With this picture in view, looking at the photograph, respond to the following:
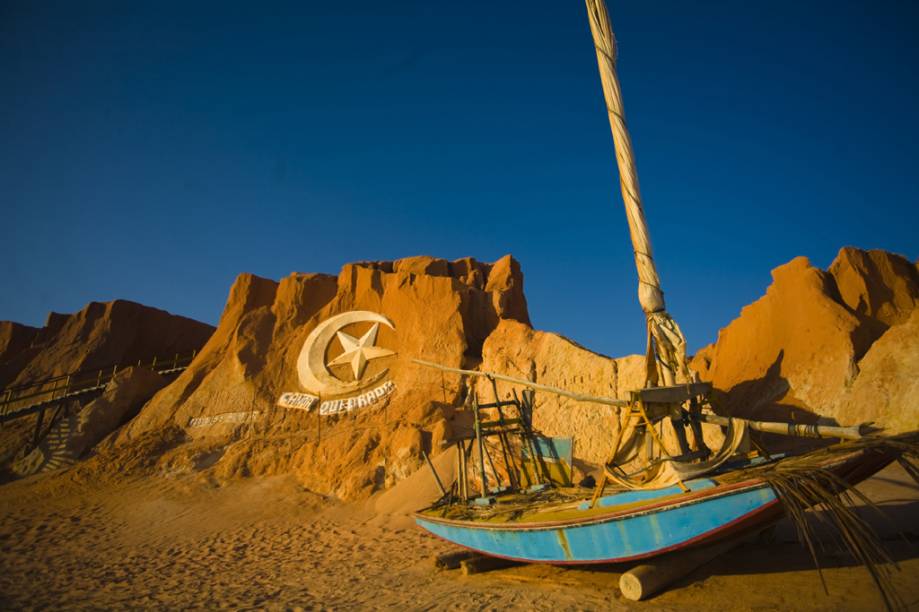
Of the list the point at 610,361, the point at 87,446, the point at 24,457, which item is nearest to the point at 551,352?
the point at 610,361

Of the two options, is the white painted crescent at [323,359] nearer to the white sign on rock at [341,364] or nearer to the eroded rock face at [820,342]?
the white sign on rock at [341,364]

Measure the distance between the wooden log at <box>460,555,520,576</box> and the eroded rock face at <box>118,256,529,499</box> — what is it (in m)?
7.43

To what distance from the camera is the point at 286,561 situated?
14.0m

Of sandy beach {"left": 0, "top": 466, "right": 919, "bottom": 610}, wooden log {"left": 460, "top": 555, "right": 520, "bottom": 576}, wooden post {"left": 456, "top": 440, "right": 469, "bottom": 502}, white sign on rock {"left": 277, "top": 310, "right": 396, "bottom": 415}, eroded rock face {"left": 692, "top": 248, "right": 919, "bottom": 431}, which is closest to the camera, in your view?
sandy beach {"left": 0, "top": 466, "right": 919, "bottom": 610}

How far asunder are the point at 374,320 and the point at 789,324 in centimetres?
2005

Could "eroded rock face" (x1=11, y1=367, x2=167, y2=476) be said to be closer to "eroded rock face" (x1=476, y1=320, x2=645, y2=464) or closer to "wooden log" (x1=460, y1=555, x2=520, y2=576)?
"eroded rock face" (x1=476, y1=320, x2=645, y2=464)

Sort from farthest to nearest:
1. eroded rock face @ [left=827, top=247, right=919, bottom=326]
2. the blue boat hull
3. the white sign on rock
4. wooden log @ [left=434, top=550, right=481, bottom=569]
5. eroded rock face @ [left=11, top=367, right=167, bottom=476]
Result: eroded rock face @ [left=11, top=367, right=167, bottom=476] < the white sign on rock < eroded rock face @ [left=827, top=247, right=919, bottom=326] < wooden log @ [left=434, top=550, right=481, bottom=569] < the blue boat hull

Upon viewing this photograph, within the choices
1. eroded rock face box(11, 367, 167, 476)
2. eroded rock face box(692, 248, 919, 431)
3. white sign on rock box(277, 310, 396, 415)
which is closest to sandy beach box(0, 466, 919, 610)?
eroded rock face box(11, 367, 167, 476)

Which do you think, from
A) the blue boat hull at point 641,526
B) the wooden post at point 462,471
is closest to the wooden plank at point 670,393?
the blue boat hull at point 641,526

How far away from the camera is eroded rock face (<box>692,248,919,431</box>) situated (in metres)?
19.0

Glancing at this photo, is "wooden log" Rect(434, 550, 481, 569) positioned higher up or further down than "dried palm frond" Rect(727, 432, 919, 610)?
further down

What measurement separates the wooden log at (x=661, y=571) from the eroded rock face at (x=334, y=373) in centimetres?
1148

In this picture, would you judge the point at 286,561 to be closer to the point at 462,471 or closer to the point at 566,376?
the point at 462,471

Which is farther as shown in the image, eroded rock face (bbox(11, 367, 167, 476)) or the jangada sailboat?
eroded rock face (bbox(11, 367, 167, 476))
